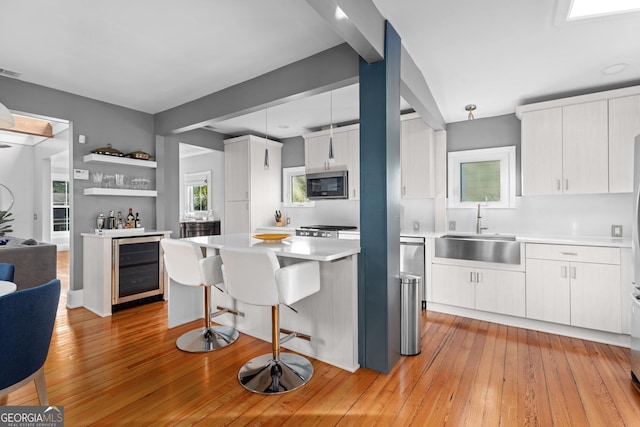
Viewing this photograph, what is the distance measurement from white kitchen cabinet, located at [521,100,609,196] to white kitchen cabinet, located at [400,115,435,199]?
3.39ft

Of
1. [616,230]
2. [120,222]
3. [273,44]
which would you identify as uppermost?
[273,44]

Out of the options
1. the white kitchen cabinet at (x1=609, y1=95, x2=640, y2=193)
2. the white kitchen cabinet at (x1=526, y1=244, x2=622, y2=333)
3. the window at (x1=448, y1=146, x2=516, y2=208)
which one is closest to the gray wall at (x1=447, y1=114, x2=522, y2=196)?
the window at (x1=448, y1=146, x2=516, y2=208)

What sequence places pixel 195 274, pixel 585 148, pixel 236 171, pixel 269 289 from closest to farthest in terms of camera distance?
pixel 269 289 < pixel 195 274 < pixel 585 148 < pixel 236 171

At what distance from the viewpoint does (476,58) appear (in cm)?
266

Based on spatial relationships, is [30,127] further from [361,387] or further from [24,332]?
[361,387]

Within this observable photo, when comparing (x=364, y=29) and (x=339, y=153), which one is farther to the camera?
(x=339, y=153)

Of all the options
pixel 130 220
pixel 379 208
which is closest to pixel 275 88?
pixel 379 208

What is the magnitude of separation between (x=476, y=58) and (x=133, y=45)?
287cm

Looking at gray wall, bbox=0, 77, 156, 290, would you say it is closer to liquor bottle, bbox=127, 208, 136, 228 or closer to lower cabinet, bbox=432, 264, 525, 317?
liquor bottle, bbox=127, 208, 136, 228

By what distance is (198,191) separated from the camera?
691 cm

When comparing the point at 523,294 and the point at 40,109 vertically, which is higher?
the point at 40,109

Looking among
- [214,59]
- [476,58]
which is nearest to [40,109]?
[214,59]

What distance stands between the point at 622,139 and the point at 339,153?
317 cm

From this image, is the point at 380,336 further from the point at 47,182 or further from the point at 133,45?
the point at 47,182
